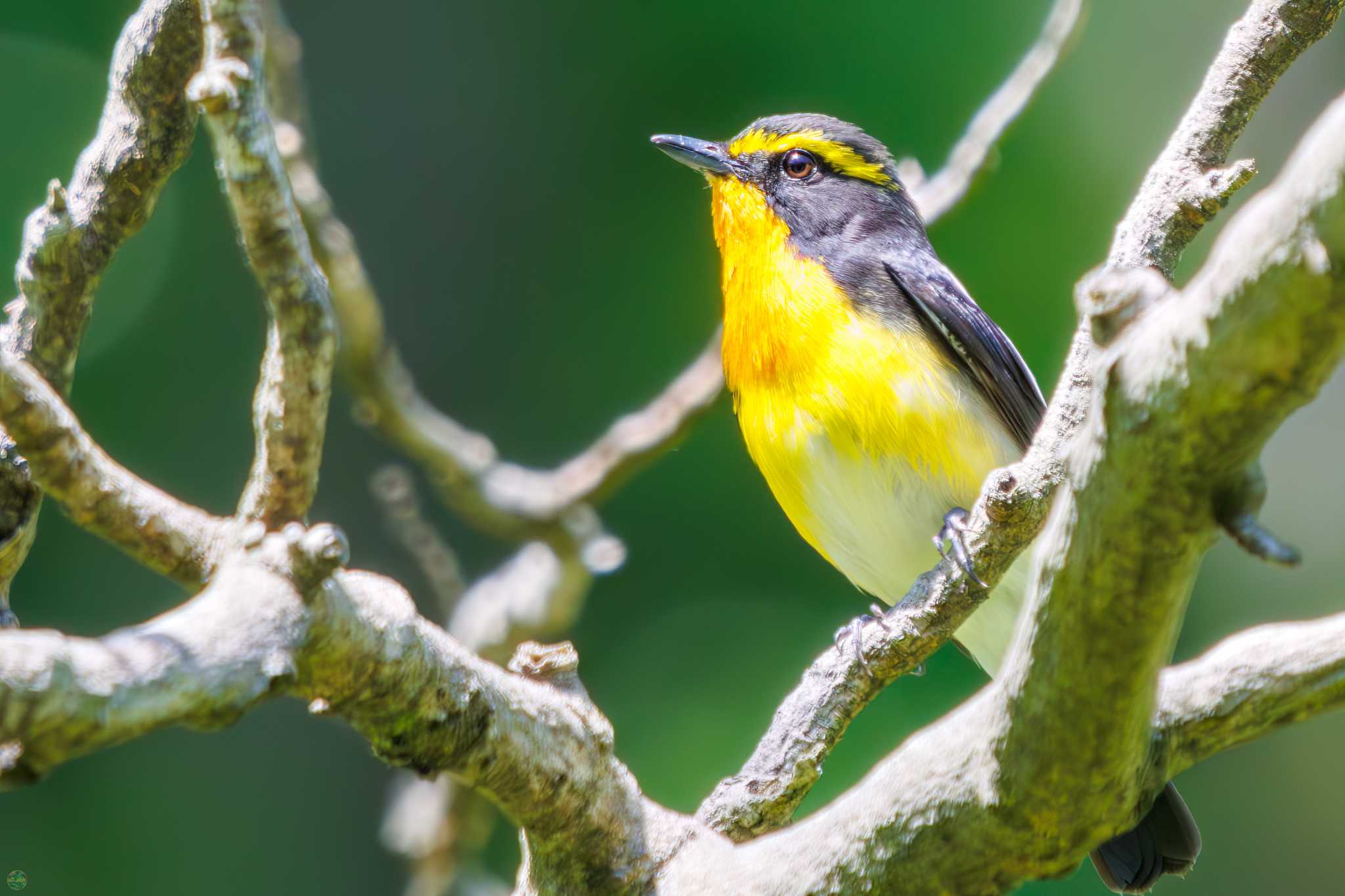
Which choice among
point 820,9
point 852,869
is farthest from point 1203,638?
point 852,869

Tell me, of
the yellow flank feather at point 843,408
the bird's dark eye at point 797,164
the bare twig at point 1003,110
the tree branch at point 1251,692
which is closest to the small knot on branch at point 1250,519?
the tree branch at point 1251,692

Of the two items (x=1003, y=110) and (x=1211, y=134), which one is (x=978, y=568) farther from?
(x=1003, y=110)

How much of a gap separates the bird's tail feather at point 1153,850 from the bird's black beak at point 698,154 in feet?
7.84

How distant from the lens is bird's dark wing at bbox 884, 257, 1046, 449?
13.1ft

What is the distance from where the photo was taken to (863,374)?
3.71m

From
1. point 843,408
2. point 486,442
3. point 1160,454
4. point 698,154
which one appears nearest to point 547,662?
point 1160,454

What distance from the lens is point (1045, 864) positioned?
1.87 meters

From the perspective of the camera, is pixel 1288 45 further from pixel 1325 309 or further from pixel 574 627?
pixel 574 627

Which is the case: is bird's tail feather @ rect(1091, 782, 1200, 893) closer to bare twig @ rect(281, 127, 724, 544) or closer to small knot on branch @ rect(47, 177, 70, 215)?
bare twig @ rect(281, 127, 724, 544)

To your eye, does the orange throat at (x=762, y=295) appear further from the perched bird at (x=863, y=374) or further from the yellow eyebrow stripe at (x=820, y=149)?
the yellow eyebrow stripe at (x=820, y=149)

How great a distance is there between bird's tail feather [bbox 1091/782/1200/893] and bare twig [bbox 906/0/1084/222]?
197cm

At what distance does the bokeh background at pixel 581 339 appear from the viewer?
5.34 m

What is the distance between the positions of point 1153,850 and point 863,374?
1398 millimetres

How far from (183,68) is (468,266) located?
3376 millimetres
